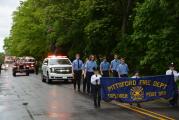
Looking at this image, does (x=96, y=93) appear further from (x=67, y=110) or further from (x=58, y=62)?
(x=58, y=62)

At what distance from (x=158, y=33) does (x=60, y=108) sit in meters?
11.6

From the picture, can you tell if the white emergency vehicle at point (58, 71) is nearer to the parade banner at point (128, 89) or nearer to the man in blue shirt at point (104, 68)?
the man in blue shirt at point (104, 68)

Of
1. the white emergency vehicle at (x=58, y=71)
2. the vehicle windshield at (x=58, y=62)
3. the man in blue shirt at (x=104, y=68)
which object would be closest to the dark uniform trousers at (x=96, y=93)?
the man in blue shirt at (x=104, y=68)

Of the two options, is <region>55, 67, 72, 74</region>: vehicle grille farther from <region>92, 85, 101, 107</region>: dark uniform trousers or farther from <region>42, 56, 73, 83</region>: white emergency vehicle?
<region>92, 85, 101, 107</region>: dark uniform trousers

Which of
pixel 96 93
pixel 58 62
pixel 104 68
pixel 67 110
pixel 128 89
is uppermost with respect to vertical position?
pixel 58 62

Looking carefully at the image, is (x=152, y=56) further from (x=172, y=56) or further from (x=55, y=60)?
(x=55, y=60)

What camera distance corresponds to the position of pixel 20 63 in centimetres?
5394

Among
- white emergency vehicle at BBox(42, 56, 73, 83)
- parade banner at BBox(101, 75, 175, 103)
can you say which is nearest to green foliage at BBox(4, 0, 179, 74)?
white emergency vehicle at BBox(42, 56, 73, 83)

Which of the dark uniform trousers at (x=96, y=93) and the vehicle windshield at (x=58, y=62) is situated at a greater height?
the vehicle windshield at (x=58, y=62)

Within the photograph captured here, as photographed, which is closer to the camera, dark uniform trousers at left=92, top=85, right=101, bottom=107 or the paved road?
the paved road

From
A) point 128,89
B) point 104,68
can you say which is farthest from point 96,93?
point 104,68

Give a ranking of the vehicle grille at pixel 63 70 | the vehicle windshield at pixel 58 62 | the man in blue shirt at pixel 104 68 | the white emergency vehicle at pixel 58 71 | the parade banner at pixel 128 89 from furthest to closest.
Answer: the vehicle windshield at pixel 58 62
the vehicle grille at pixel 63 70
the white emergency vehicle at pixel 58 71
the man in blue shirt at pixel 104 68
the parade banner at pixel 128 89

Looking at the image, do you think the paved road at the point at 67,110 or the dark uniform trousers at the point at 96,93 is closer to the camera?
the paved road at the point at 67,110

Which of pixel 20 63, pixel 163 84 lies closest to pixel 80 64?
pixel 163 84
